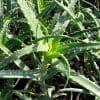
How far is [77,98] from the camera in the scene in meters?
1.18

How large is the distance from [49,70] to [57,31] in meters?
0.14

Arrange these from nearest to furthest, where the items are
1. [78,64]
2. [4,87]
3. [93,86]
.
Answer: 1. [93,86]
2. [4,87]
3. [78,64]

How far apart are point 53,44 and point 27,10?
5.6 inches

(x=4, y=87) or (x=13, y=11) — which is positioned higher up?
(x=13, y=11)

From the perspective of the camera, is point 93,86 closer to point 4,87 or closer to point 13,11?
point 4,87

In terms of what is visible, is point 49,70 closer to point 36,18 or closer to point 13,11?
point 36,18

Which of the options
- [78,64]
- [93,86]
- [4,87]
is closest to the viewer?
[93,86]

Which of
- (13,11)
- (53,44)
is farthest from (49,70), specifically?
(13,11)

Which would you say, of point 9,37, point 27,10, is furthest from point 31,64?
point 27,10

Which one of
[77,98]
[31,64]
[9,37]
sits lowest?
[77,98]

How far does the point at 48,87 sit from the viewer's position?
1132mm

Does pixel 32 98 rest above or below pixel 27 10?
below

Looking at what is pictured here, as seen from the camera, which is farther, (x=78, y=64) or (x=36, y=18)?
(x=78, y=64)

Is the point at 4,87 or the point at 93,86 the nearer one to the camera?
the point at 93,86
